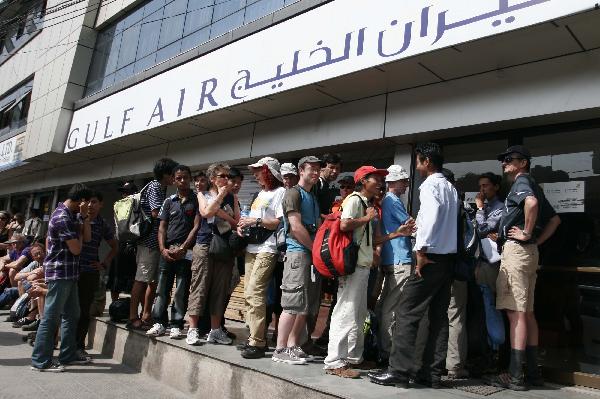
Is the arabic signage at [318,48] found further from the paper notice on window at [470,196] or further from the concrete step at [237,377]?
the concrete step at [237,377]

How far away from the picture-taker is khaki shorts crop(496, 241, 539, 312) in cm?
352

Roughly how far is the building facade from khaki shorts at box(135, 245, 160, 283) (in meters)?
2.58

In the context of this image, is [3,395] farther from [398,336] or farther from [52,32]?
[52,32]

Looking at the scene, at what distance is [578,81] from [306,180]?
2.72m

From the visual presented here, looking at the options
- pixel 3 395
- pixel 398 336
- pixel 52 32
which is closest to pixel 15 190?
pixel 52 32

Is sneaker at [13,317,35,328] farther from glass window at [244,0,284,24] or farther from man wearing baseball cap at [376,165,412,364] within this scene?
glass window at [244,0,284,24]

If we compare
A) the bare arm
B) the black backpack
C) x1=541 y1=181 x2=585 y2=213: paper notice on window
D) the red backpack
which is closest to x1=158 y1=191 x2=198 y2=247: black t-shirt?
the black backpack

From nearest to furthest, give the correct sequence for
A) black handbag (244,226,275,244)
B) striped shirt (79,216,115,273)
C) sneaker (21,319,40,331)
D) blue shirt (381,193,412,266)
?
blue shirt (381,193,412,266) < black handbag (244,226,275,244) < striped shirt (79,216,115,273) < sneaker (21,319,40,331)

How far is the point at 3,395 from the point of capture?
3.88 metres

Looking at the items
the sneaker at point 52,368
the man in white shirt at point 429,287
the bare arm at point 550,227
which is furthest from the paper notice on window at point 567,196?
the sneaker at point 52,368

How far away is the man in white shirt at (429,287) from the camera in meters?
3.30

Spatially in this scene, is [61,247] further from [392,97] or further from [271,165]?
[392,97]

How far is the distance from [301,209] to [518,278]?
1877 millimetres

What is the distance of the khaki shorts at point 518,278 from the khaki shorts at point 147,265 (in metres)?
3.55
